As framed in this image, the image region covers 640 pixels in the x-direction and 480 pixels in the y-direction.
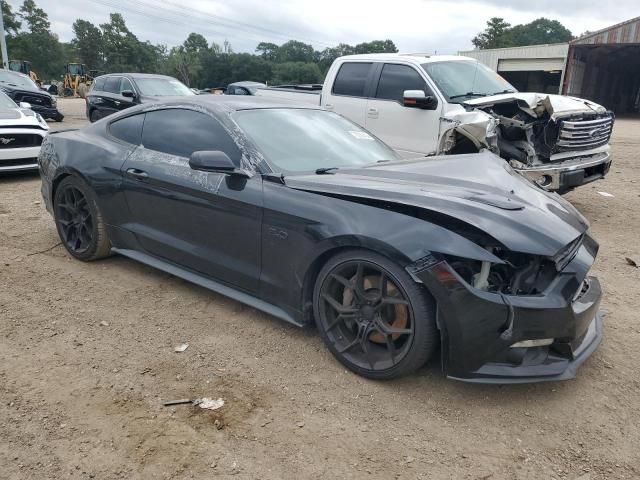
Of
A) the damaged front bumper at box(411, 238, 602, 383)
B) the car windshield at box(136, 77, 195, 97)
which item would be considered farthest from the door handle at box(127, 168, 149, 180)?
the car windshield at box(136, 77, 195, 97)

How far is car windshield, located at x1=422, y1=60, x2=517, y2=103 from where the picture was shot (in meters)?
6.80

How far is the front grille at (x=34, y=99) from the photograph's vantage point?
555 inches

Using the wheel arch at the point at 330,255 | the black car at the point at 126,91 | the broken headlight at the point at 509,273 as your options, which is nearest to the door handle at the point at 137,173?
the wheel arch at the point at 330,255

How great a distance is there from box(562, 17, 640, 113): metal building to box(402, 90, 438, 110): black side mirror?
26.7 m

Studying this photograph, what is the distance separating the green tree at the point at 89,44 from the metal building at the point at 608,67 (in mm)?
85501

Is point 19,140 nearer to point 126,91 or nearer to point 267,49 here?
point 126,91

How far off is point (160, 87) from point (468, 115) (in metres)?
8.82

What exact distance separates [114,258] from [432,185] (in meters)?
3.12

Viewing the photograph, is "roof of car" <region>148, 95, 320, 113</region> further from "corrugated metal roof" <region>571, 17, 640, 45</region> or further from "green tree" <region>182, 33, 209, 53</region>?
"green tree" <region>182, 33, 209, 53</region>

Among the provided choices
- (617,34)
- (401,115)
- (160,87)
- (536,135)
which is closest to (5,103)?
(160,87)

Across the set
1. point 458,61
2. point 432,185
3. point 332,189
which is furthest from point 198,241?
point 458,61

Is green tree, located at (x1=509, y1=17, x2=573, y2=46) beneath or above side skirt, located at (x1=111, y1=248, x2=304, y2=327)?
above

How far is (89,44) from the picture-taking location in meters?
92.9

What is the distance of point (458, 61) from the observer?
747 cm
